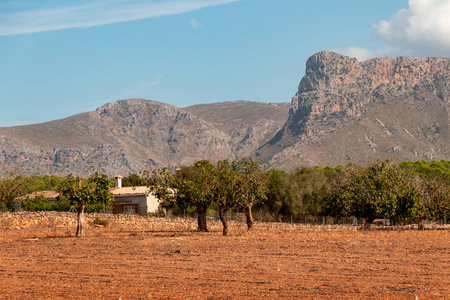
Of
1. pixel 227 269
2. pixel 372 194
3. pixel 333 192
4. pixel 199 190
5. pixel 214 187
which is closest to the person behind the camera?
pixel 227 269

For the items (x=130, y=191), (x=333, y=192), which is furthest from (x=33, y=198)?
(x=333, y=192)

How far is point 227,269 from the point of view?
2478cm

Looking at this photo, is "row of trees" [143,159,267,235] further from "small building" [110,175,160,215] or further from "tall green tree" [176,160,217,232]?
"small building" [110,175,160,215]

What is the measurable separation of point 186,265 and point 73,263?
5.74 m

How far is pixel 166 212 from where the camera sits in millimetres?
81750

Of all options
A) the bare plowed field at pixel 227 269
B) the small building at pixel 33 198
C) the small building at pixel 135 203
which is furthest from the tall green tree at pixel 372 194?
the small building at pixel 33 198

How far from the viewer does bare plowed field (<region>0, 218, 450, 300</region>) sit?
62.8 ft

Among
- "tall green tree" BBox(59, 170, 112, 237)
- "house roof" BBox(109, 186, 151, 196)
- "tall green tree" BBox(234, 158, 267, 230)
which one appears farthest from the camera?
"house roof" BBox(109, 186, 151, 196)

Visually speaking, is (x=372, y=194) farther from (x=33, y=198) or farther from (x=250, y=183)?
(x=33, y=198)

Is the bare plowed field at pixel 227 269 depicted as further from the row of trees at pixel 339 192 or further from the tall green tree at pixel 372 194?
the tall green tree at pixel 372 194

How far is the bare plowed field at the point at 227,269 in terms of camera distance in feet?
62.8

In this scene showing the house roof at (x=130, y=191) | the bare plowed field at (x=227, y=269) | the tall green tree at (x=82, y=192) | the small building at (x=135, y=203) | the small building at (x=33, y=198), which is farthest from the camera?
the small building at (x=33, y=198)

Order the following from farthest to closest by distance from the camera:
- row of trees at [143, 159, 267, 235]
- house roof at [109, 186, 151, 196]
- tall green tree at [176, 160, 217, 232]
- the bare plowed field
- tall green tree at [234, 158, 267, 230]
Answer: house roof at [109, 186, 151, 196] < tall green tree at [234, 158, 267, 230] < tall green tree at [176, 160, 217, 232] < row of trees at [143, 159, 267, 235] < the bare plowed field

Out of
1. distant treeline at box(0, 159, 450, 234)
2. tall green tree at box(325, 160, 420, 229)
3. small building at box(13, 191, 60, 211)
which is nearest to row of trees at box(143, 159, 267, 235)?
distant treeline at box(0, 159, 450, 234)
